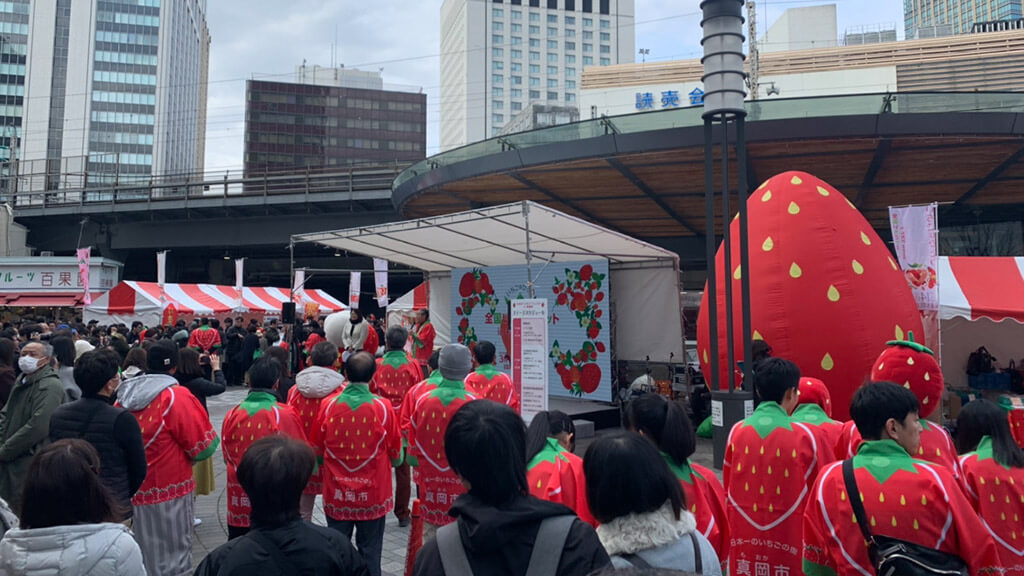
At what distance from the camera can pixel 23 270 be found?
26594mm

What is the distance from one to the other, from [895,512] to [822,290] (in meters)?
5.11

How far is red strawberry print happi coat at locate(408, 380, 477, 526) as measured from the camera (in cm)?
436

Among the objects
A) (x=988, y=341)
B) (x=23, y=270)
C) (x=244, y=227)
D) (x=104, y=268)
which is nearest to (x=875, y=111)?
(x=988, y=341)

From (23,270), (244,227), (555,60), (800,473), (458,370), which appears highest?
(555,60)

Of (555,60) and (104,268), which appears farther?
(555,60)

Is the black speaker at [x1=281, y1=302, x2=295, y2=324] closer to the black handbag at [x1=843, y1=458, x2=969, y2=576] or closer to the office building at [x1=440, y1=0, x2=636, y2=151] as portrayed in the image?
the black handbag at [x1=843, y1=458, x2=969, y2=576]

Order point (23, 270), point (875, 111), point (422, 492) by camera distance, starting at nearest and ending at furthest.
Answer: point (422, 492)
point (875, 111)
point (23, 270)

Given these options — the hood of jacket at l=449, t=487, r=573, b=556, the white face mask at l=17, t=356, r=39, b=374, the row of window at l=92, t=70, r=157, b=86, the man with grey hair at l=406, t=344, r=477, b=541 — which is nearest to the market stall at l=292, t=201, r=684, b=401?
the man with grey hair at l=406, t=344, r=477, b=541

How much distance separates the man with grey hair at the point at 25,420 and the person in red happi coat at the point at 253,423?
3.83 feet

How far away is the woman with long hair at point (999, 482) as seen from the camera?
3094 millimetres

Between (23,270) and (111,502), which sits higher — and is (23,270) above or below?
above

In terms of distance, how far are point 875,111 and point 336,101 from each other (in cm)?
8689

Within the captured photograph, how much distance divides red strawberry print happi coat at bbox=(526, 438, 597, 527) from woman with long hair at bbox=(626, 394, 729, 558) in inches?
15.6

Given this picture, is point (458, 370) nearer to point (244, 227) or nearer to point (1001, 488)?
point (1001, 488)
